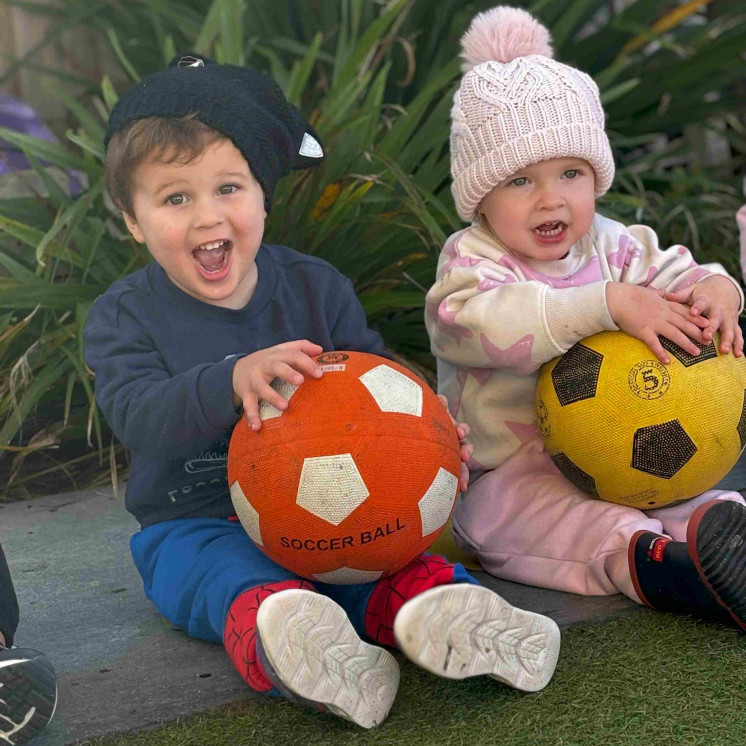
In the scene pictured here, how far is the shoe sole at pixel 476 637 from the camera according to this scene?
176 centimetres

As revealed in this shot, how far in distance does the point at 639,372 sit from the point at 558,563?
1.79ft

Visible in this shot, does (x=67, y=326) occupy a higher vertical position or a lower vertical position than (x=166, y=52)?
lower

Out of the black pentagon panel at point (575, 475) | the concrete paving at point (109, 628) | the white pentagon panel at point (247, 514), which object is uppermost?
the white pentagon panel at point (247, 514)

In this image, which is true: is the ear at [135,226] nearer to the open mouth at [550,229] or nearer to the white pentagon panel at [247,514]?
the white pentagon panel at [247,514]

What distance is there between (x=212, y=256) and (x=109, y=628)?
3.13ft

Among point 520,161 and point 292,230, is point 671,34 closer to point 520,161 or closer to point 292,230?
point 292,230

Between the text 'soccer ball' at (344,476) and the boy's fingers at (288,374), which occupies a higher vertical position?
the boy's fingers at (288,374)

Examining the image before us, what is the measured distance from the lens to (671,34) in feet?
20.1

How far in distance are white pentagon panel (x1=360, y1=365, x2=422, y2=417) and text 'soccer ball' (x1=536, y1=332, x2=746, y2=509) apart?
466 millimetres

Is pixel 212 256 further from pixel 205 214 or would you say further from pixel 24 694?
pixel 24 694

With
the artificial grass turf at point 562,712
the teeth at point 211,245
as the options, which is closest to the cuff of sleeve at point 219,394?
the teeth at point 211,245

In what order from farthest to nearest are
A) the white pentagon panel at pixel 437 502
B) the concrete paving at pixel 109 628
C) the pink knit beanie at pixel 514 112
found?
1. the pink knit beanie at pixel 514 112
2. the white pentagon panel at pixel 437 502
3. the concrete paving at pixel 109 628

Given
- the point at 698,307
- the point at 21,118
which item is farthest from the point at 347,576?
the point at 21,118

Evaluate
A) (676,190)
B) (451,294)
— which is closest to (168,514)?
(451,294)
